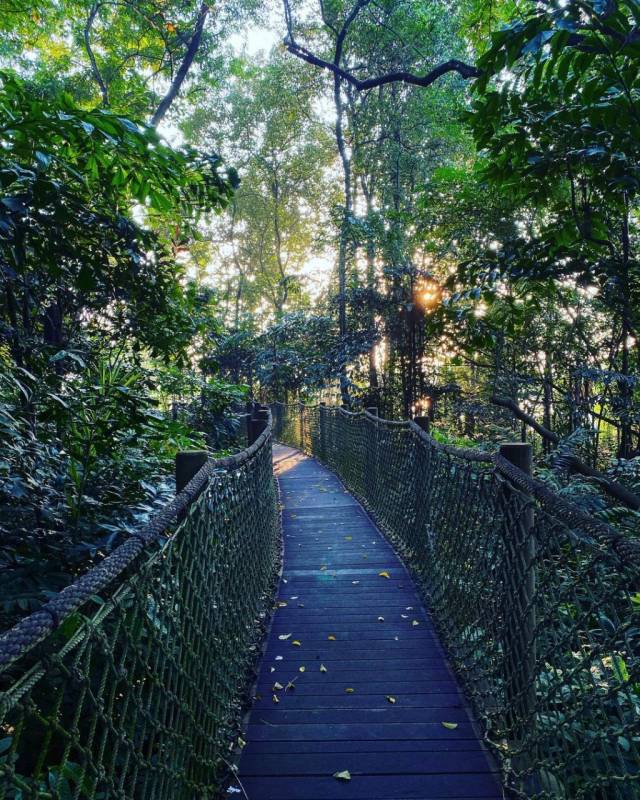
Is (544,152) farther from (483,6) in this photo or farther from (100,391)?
(100,391)

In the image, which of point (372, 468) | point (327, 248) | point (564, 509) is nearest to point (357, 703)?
point (564, 509)

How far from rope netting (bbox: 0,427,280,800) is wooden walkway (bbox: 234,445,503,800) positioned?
0.18 metres

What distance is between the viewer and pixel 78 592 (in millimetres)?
1035

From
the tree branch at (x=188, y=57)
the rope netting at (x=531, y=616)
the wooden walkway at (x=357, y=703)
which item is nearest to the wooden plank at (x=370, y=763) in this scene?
the wooden walkway at (x=357, y=703)

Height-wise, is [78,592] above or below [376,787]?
above

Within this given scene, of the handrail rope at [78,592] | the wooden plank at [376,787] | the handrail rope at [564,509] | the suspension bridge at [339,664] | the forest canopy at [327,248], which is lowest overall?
the wooden plank at [376,787]

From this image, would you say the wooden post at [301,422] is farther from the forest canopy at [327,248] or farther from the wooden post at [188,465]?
the wooden post at [188,465]

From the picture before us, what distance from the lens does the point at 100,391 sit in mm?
2797

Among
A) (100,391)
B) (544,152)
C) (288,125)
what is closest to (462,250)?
(544,152)

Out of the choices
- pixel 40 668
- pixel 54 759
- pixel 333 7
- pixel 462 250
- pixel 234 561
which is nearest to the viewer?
pixel 40 668

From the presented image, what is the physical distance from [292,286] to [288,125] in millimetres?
7751

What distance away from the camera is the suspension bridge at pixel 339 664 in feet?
4.13

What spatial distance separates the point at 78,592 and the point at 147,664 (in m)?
0.42

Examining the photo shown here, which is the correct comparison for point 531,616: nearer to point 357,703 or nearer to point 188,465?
point 357,703
